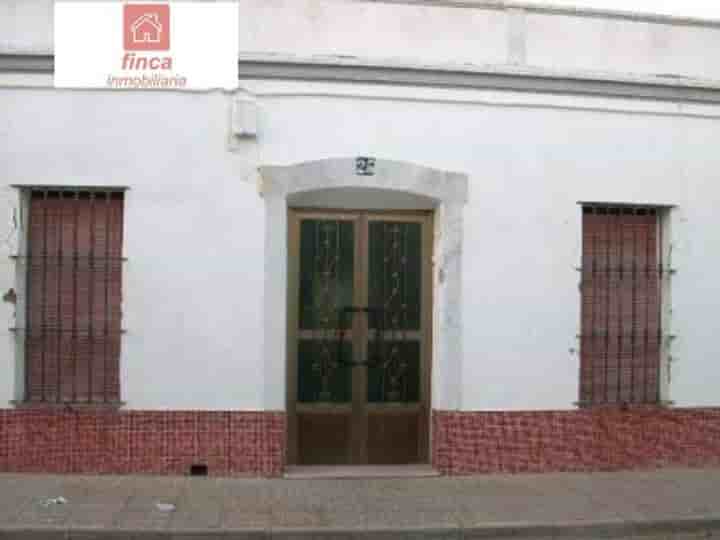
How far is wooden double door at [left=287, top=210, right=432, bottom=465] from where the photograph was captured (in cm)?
816

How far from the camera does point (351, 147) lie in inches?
310

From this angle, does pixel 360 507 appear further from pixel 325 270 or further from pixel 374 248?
pixel 374 248

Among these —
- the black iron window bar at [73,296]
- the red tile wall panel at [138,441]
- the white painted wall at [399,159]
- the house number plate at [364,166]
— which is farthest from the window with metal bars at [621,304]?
the black iron window bar at [73,296]

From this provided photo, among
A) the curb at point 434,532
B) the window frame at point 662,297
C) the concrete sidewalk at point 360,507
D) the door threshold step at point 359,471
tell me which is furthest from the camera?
the window frame at point 662,297

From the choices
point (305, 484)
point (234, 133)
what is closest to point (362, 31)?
point (234, 133)

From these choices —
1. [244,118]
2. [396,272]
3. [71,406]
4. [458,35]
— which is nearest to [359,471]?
[396,272]

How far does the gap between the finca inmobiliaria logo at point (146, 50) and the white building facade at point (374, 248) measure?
0.56 feet

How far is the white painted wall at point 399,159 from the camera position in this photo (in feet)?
25.2

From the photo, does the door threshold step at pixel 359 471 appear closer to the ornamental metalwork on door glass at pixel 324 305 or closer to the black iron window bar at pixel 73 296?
the ornamental metalwork on door glass at pixel 324 305

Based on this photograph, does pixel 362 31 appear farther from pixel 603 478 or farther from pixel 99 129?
pixel 603 478

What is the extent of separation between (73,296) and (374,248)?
2.77 meters

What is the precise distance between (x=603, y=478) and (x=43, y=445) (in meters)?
5.03

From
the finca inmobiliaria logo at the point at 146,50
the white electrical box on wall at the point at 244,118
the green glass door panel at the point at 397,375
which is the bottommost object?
the green glass door panel at the point at 397,375

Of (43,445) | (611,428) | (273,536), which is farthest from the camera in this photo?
(611,428)
